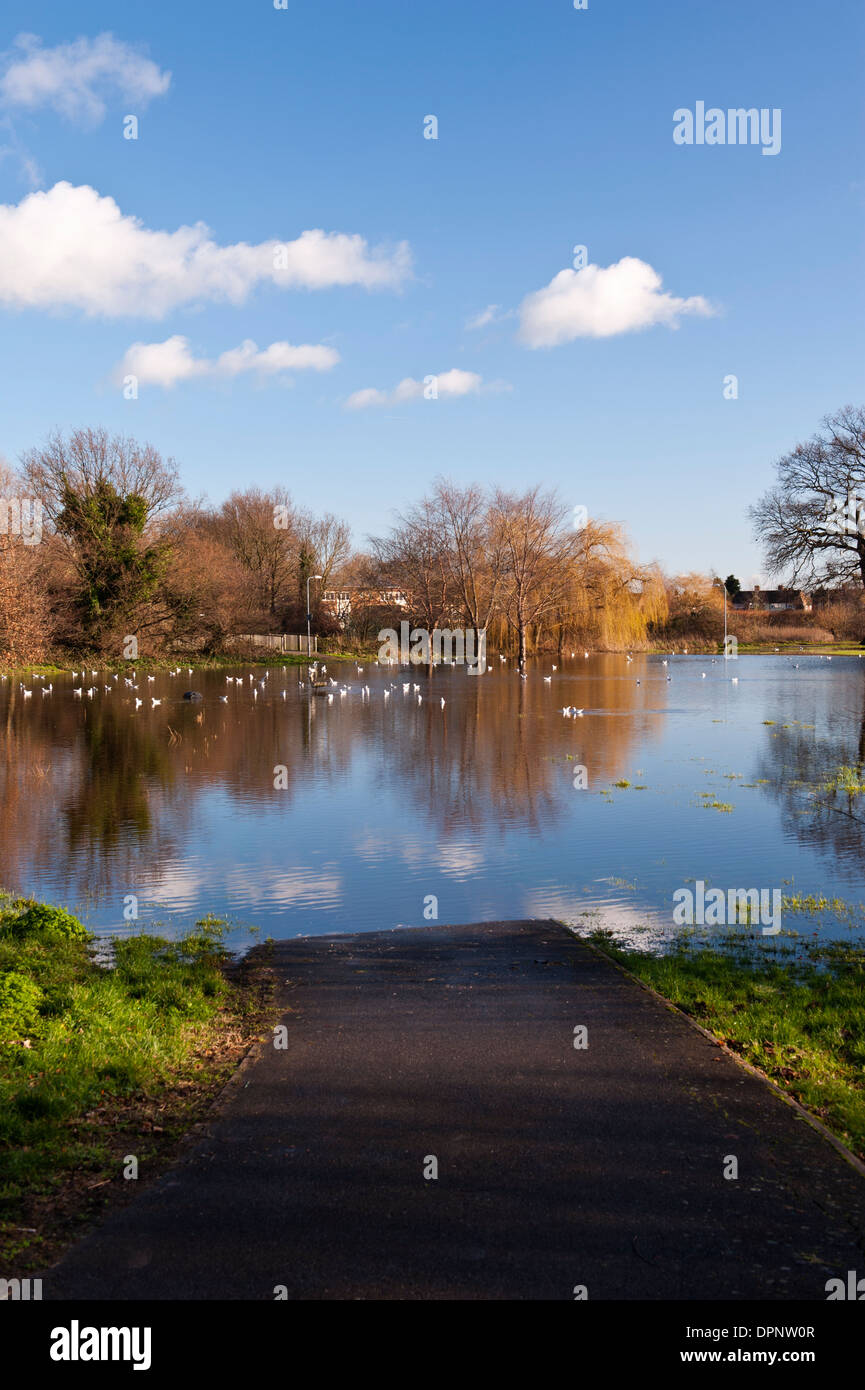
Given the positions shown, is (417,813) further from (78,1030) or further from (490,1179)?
(490,1179)

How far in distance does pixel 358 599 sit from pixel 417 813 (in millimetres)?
66527

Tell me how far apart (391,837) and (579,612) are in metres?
56.3

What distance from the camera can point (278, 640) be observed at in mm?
76375

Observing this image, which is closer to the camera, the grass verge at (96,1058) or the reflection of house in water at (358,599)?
the grass verge at (96,1058)

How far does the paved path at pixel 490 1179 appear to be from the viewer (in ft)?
12.7

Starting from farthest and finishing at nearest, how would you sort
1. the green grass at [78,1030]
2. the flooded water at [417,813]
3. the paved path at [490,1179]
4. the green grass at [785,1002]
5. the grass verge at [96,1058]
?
the flooded water at [417,813], the green grass at [785,1002], the green grass at [78,1030], the grass verge at [96,1058], the paved path at [490,1179]

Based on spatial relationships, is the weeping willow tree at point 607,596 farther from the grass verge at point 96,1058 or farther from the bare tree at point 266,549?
the grass verge at point 96,1058

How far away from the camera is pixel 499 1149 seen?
4914 mm

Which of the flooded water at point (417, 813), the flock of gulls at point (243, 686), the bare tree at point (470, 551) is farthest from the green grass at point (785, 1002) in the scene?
the bare tree at point (470, 551)

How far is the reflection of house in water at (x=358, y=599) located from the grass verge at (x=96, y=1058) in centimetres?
6536

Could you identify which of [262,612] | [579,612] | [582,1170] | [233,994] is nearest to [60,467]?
[262,612]

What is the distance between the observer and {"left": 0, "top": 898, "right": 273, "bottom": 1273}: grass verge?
15.0ft

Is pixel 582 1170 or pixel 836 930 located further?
pixel 836 930
